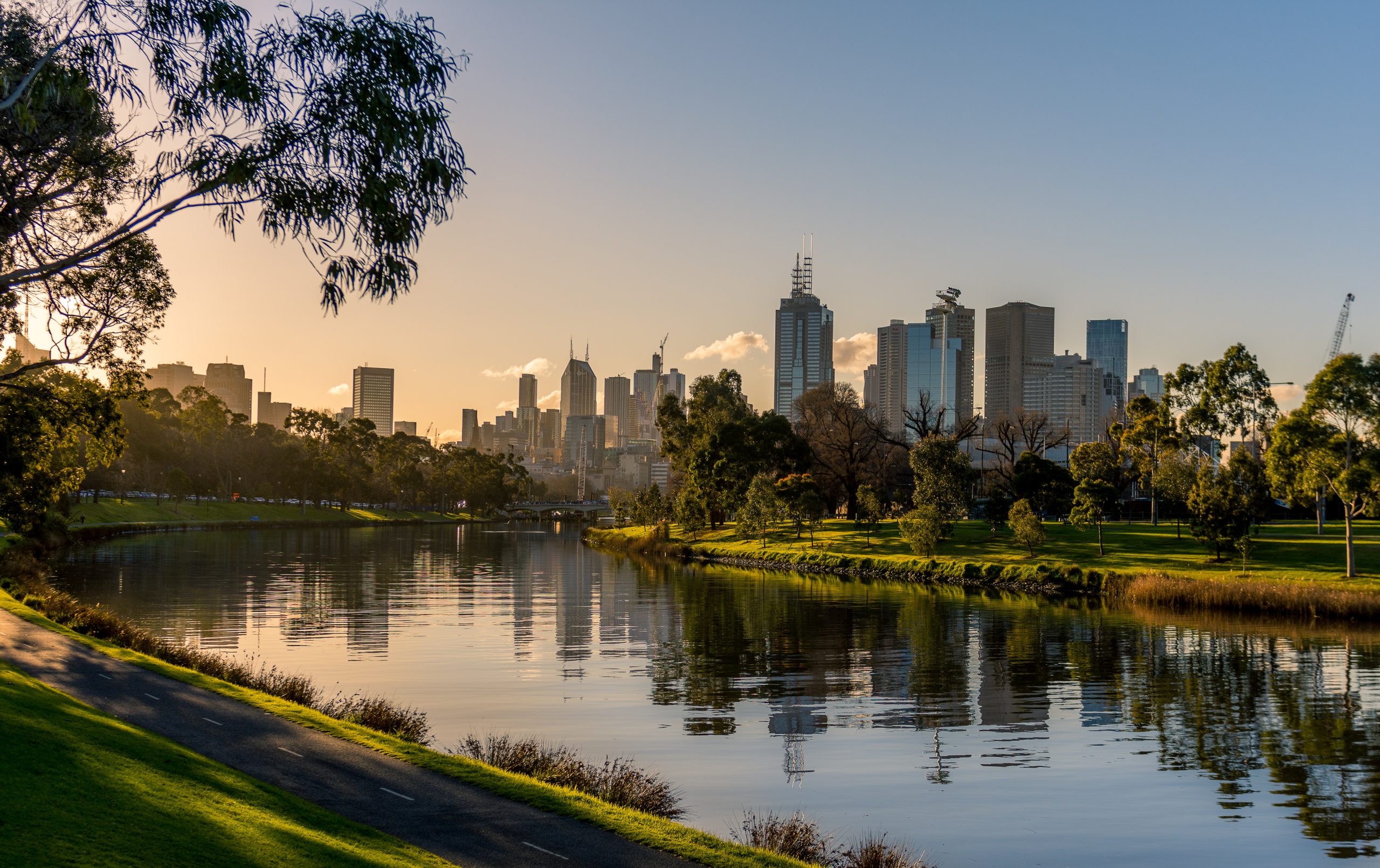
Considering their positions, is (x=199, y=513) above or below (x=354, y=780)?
below

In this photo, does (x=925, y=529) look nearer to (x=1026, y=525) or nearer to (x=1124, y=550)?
(x=1026, y=525)

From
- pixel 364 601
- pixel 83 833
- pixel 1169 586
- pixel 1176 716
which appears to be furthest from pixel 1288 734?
pixel 364 601

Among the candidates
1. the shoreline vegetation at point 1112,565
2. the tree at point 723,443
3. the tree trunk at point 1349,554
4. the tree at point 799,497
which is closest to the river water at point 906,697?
the shoreline vegetation at point 1112,565

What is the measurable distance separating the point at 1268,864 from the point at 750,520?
74269mm

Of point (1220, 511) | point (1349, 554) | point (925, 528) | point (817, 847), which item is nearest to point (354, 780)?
point (817, 847)

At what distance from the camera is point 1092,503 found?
65.1 m

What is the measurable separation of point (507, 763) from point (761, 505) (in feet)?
235

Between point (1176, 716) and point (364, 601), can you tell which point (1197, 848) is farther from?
point (364, 601)

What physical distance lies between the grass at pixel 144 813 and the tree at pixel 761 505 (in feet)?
244

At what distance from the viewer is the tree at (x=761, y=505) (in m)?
88.8

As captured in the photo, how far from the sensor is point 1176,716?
26250mm

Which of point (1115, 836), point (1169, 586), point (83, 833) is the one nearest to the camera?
point (83, 833)

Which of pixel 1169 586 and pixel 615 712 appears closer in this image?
pixel 615 712

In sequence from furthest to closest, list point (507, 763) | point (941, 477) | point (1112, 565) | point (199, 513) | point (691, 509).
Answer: point (199, 513)
point (691, 509)
point (941, 477)
point (1112, 565)
point (507, 763)
